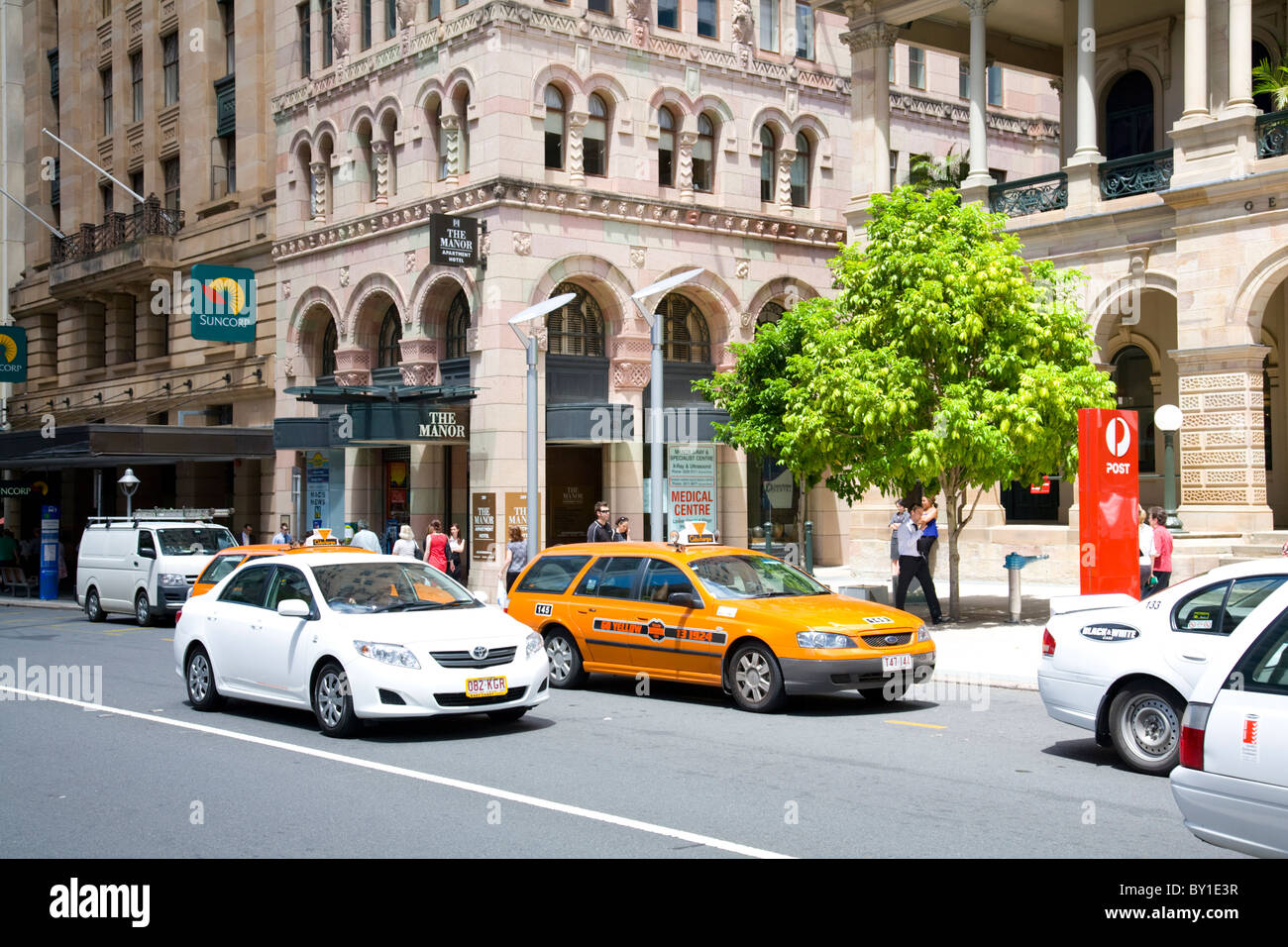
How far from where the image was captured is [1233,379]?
23281mm

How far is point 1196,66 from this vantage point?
23734 mm

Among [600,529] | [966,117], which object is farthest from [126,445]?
[966,117]

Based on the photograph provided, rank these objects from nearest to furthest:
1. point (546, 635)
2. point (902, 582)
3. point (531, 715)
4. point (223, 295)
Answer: point (531, 715)
point (546, 635)
point (902, 582)
point (223, 295)

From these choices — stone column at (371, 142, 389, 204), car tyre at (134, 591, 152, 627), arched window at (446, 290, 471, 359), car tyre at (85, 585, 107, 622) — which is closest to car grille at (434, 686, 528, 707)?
car tyre at (134, 591, 152, 627)

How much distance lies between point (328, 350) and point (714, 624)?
26.0m

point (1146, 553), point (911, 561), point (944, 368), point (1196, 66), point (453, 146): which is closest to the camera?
point (1146, 553)

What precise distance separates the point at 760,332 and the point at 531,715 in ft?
54.5

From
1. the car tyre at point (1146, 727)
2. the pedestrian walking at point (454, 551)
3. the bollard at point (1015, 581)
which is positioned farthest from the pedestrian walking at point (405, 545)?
the car tyre at point (1146, 727)

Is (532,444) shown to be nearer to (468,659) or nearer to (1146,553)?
(1146,553)

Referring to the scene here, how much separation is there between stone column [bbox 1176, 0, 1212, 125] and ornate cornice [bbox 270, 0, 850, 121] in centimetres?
1257

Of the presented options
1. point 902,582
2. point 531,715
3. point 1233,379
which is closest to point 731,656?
point 531,715

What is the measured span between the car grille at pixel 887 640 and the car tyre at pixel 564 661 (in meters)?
3.54

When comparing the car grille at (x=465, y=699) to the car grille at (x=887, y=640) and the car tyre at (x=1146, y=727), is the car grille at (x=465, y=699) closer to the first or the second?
the car grille at (x=887, y=640)
